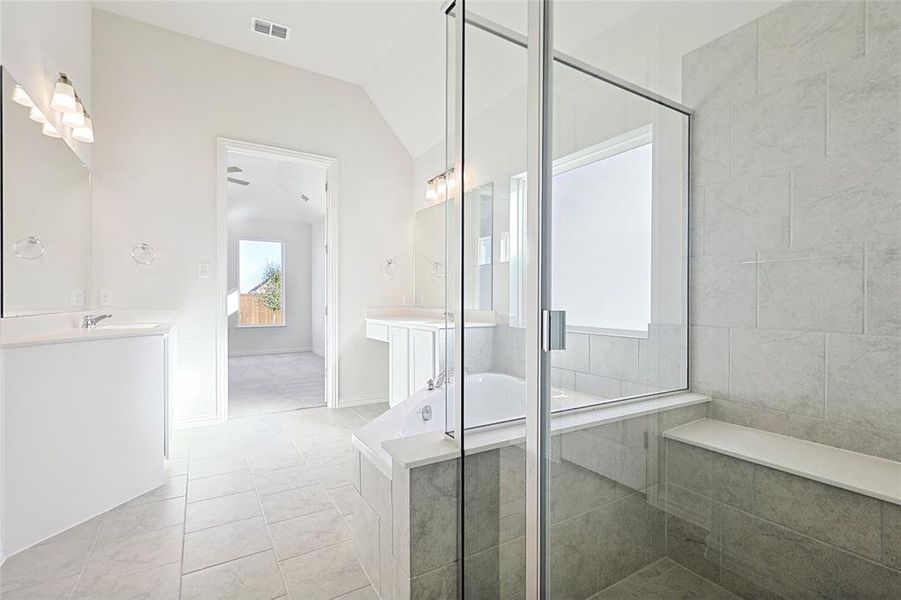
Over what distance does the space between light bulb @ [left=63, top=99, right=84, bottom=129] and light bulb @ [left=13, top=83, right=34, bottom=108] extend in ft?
1.66

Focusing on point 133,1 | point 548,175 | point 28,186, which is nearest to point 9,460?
point 28,186

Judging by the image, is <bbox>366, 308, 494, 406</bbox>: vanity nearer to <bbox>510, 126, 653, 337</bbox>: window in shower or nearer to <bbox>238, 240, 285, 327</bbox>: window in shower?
<bbox>510, 126, 653, 337</bbox>: window in shower

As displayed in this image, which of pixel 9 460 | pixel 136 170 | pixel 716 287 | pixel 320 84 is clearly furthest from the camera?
pixel 320 84

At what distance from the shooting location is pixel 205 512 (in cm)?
202

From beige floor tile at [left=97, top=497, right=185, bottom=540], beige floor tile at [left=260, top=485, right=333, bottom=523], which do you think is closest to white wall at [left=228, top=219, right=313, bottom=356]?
beige floor tile at [left=97, top=497, right=185, bottom=540]

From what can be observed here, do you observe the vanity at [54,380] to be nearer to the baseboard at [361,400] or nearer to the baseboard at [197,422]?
the baseboard at [197,422]

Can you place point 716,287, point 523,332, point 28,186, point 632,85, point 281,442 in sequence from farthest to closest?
point 281,442, point 28,186, point 523,332, point 632,85, point 716,287

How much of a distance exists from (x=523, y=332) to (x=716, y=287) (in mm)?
483

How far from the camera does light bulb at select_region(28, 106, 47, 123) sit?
2.04 m

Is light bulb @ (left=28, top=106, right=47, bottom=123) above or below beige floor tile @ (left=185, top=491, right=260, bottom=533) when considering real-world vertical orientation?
above

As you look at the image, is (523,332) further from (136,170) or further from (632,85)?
(136,170)

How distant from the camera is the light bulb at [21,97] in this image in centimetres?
189

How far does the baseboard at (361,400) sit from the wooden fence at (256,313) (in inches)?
182

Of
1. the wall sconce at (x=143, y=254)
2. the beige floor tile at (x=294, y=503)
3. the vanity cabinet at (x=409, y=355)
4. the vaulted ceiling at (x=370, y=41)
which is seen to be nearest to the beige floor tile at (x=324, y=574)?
the beige floor tile at (x=294, y=503)
